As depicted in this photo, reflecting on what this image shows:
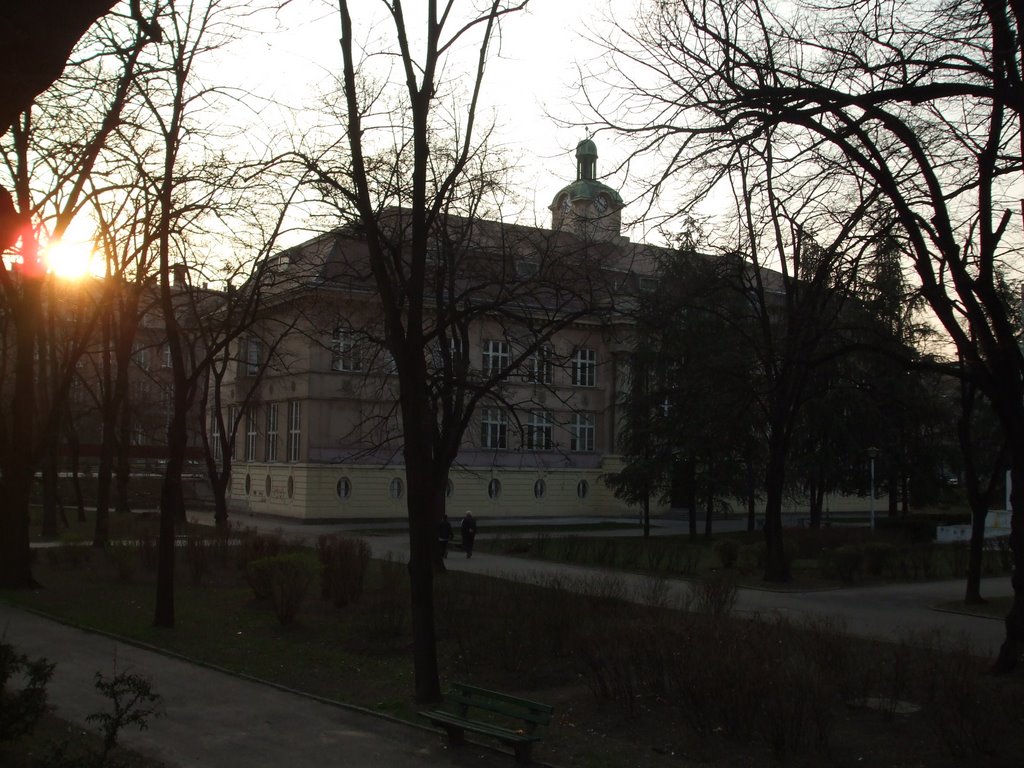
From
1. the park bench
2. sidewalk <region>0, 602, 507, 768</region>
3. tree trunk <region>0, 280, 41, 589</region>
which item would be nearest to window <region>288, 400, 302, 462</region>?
tree trunk <region>0, 280, 41, 589</region>

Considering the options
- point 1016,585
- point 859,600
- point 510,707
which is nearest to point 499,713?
point 510,707

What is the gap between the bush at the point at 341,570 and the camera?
17.8 metres

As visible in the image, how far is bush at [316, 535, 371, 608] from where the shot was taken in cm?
1780

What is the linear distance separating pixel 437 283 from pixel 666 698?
12.2 m

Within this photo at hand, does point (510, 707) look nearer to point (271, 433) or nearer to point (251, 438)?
point (271, 433)

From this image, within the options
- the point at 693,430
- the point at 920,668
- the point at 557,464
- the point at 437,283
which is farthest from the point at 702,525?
the point at 920,668

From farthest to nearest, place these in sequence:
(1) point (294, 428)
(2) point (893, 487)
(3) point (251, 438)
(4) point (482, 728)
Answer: (3) point (251, 438), (1) point (294, 428), (2) point (893, 487), (4) point (482, 728)

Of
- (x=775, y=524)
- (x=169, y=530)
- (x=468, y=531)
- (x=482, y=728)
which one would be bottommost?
(x=468, y=531)

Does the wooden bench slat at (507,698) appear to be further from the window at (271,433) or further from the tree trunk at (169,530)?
the window at (271,433)

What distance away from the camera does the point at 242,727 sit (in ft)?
31.4

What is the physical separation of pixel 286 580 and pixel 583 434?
129 ft

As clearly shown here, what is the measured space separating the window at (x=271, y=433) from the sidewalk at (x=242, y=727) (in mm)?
37380

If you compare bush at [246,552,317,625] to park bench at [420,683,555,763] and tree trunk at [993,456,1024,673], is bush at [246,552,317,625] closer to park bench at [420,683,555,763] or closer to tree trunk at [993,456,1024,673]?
park bench at [420,683,555,763]

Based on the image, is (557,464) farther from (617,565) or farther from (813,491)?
(617,565)
